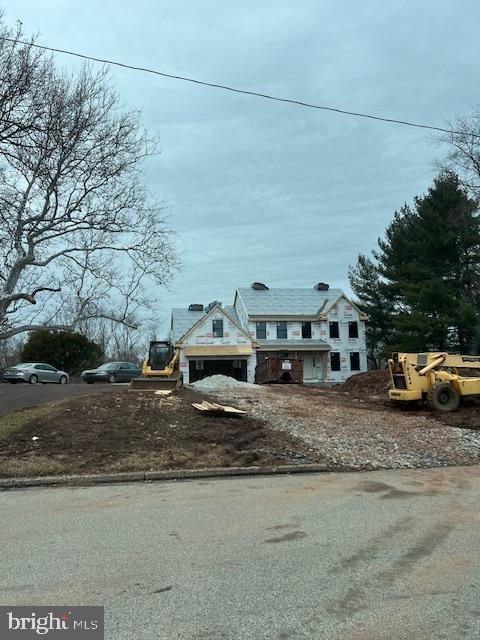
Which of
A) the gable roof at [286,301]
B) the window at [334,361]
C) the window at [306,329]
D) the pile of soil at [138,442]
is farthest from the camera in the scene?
the gable roof at [286,301]

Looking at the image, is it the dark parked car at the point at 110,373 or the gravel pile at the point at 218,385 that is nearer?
the gravel pile at the point at 218,385

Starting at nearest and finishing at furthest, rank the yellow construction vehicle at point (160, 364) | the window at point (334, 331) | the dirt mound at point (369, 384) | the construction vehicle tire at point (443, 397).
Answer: the construction vehicle tire at point (443, 397) → the yellow construction vehicle at point (160, 364) → the dirt mound at point (369, 384) → the window at point (334, 331)

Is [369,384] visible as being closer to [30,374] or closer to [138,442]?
[138,442]

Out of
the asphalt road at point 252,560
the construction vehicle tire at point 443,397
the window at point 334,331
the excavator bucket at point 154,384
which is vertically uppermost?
the window at point 334,331

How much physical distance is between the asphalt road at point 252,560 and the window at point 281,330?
39.5 meters

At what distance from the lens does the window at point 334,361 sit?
159ft

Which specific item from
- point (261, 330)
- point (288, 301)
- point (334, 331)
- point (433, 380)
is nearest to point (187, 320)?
point (261, 330)

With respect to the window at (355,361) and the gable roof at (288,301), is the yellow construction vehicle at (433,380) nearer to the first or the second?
the gable roof at (288,301)

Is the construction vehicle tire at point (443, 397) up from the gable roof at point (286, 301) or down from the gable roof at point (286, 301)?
down

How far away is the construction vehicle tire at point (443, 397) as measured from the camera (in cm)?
1742

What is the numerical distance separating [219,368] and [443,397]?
3017cm

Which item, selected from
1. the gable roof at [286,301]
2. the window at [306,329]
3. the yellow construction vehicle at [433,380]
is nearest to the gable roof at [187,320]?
the gable roof at [286,301]

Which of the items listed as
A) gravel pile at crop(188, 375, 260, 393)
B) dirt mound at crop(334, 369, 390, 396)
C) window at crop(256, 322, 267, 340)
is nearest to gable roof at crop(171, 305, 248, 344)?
window at crop(256, 322, 267, 340)

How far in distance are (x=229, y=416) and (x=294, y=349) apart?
32.3m
